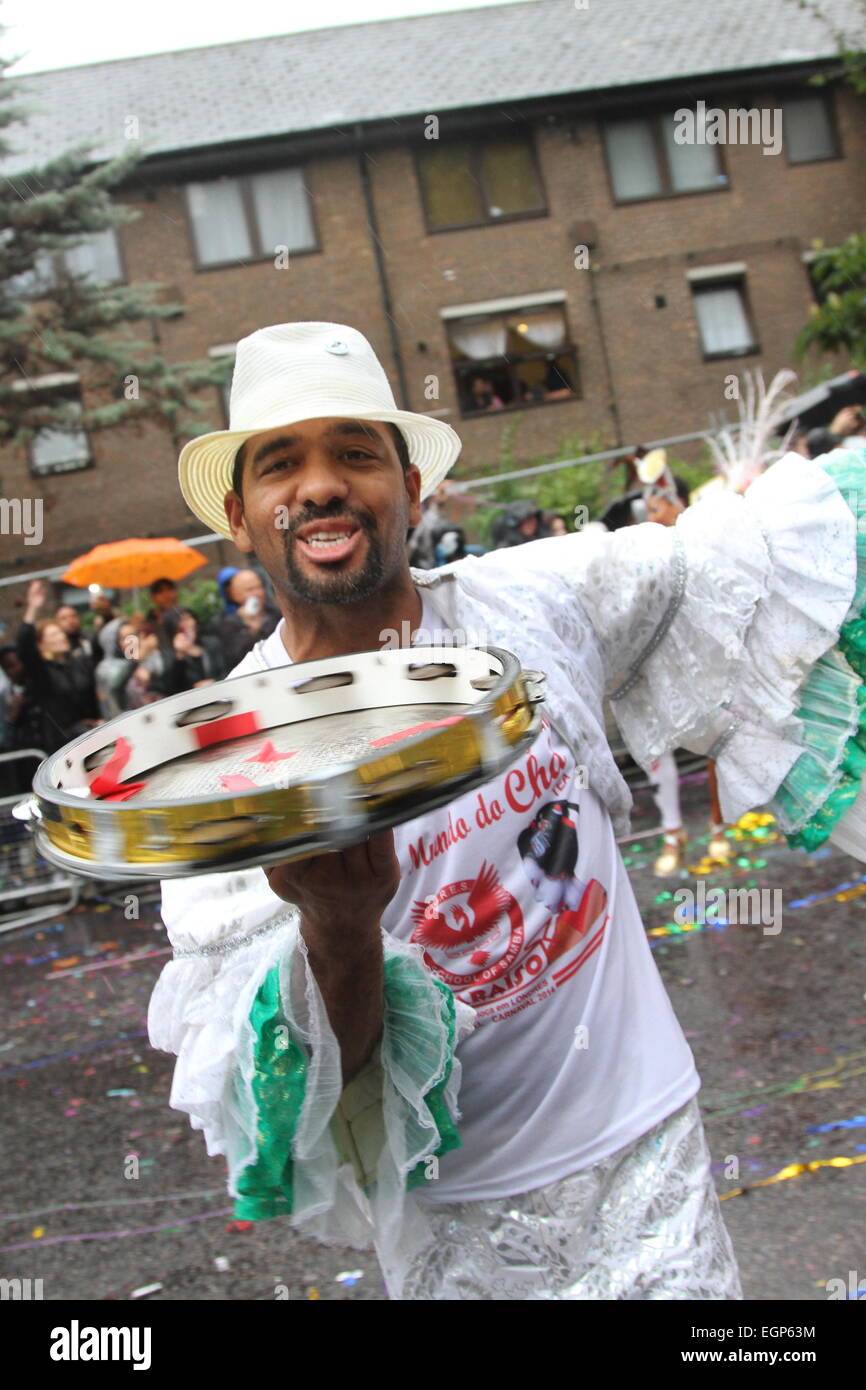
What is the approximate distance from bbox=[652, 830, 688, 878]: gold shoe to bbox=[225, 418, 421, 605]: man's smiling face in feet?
16.2

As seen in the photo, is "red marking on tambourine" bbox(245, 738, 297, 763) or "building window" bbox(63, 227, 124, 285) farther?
"building window" bbox(63, 227, 124, 285)

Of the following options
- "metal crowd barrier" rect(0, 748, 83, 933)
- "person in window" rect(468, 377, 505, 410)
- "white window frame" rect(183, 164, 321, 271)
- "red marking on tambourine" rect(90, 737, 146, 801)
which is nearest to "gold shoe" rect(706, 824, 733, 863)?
"metal crowd barrier" rect(0, 748, 83, 933)

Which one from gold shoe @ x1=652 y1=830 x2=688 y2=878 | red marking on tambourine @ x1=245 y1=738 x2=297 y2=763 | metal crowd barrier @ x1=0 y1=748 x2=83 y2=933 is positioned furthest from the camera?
metal crowd barrier @ x1=0 y1=748 x2=83 y2=933

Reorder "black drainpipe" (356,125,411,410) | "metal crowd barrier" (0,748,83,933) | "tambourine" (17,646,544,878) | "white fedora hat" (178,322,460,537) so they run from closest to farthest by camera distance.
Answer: "tambourine" (17,646,544,878), "white fedora hat" (178,322,460,537), "metal crowd barrier" (0,748,83,933), "black drainpipe" (356,125,411,410)

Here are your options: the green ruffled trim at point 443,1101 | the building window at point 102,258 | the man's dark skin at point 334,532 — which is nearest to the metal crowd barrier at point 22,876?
the man's dark skin at point 334,532

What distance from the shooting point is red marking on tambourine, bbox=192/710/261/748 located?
63.8 inches

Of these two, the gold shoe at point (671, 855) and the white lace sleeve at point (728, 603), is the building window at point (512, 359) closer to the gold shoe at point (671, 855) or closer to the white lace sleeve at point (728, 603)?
the gold shoe at point (671, 855)

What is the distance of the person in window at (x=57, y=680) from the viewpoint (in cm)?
892

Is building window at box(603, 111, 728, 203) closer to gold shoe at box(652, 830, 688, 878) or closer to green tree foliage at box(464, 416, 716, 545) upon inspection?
green tree foliage at box(464, 416, 716, 545)

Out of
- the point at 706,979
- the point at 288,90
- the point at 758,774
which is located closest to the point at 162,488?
the point at 288,90

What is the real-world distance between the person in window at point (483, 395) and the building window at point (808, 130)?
6.10m

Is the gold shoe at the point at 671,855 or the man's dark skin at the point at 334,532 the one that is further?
the gold shoe at the point at 671,855

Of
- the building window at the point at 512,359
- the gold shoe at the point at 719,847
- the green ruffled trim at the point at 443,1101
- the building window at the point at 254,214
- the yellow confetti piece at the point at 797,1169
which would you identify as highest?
the building window at the point at 254,214

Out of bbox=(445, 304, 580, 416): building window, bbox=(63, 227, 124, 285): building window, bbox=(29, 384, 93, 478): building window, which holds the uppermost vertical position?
bbox=(63, 227, 124, 285): building window
